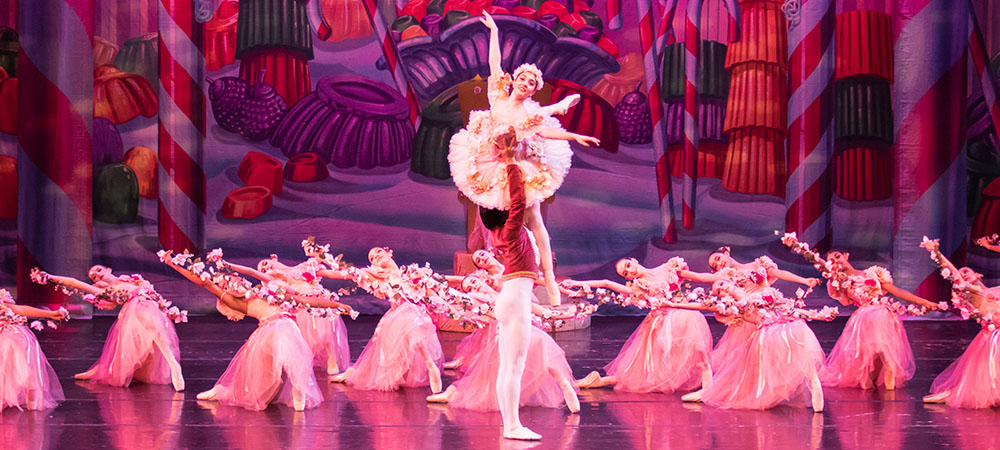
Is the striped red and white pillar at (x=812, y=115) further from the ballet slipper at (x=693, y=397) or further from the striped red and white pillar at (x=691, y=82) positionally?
the ballet slipper at (x=693, y=397)

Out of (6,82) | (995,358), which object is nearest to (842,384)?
(995,358)

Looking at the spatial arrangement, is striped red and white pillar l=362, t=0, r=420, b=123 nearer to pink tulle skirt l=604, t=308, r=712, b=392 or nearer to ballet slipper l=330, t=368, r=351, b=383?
ballet slipper l=330, t=368, r=351, b=383

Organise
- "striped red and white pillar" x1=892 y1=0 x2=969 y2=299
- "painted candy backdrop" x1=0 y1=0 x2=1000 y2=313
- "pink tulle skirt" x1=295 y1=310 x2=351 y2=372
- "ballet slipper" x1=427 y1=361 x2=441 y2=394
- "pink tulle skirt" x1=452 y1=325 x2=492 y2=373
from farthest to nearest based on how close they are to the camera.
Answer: "painted candy backdrop" x1=0 y1=0 x2=1000 y2=313, "striped red and white pillar" x1=892 y1=0 x2=969 y2=299, "pink tulle skirt" x1=295 y1=310 x2=351 y2=372, "pink tulle skirt" x1=452 y1=325 x2=492 y2=373, "ballet slipper" x1=427 y1=361 x2=441 y2=394

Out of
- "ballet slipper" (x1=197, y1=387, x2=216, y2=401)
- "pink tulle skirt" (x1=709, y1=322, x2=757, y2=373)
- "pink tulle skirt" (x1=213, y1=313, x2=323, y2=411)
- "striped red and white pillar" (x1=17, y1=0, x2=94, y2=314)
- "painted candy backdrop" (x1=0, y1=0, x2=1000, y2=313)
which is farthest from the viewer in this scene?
"painted candy backdrop" (x1=0, y1=0, x2=1000, y2=313)

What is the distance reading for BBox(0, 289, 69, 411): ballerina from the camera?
4.46 meters

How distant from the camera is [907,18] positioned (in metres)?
8.63

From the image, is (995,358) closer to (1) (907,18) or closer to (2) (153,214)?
(1) (907,18)

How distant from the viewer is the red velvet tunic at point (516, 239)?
376 centimetres

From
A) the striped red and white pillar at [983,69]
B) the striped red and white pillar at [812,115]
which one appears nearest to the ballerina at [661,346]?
the striped red and white pillar at [812,115]

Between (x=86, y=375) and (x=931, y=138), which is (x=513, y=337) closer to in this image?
(x=86, y=375)

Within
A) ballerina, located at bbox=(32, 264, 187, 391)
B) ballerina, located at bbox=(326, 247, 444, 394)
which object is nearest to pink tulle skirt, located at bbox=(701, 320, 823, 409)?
ballerina, located at bbox=(326, 247, 444, 394)

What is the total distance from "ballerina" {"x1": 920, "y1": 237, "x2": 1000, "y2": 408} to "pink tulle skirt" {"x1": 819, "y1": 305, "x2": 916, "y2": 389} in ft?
0.82

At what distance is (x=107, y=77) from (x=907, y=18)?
272 inches

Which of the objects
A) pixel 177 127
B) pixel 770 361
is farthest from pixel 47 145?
pixel 770 361
